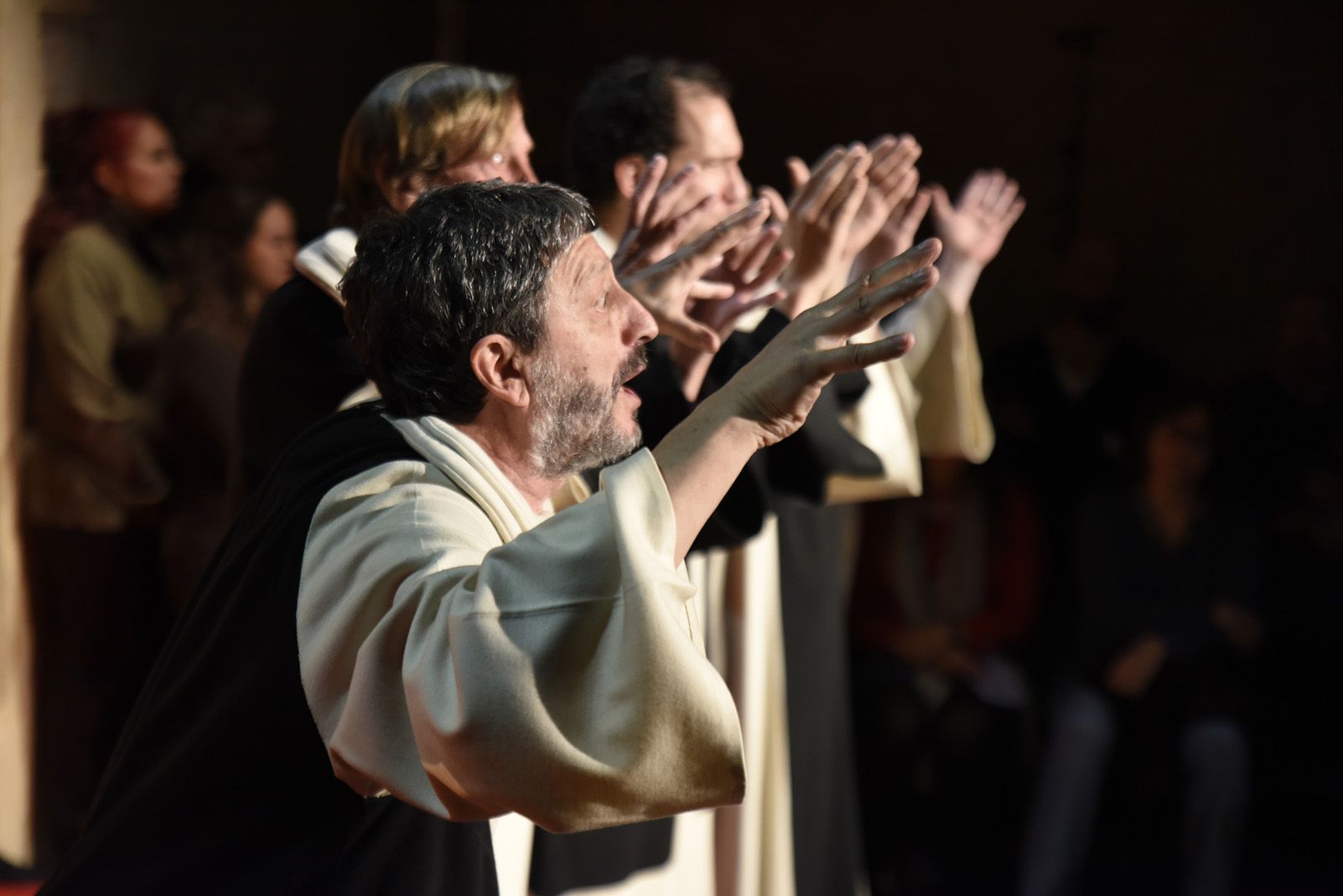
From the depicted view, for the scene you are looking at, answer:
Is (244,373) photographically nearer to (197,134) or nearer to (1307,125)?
(197,134)

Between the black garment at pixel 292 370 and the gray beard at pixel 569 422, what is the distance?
2.43 feet

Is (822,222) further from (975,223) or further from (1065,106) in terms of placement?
(1065,106)

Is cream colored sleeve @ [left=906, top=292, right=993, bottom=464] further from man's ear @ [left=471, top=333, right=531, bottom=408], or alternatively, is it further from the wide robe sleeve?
man's ear @ [left=471, top=333, right=531, bottom=408]

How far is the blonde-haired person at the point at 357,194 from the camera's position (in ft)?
7.88

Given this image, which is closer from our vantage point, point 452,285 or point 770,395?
point 770,395

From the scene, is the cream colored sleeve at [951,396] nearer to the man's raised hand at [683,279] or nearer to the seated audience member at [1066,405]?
the seated audience member at [1066,405]

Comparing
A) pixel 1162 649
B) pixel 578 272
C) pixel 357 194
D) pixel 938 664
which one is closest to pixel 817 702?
pixel 938 664

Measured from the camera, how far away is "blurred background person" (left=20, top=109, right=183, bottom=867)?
3912mm

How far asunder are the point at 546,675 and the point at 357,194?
131 cm

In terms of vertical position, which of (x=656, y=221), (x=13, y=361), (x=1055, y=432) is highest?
(x=656, y=221)

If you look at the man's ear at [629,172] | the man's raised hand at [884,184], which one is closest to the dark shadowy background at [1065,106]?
the man's ear at [629,172]

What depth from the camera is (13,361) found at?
3.87m

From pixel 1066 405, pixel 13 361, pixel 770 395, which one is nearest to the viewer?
pixel 770 395

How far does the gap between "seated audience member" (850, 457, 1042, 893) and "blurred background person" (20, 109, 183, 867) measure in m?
1.89
